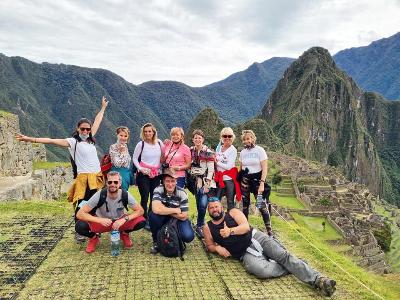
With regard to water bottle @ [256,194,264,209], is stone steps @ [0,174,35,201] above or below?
below

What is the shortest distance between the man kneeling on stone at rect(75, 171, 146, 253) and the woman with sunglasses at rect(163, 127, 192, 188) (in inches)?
37.2

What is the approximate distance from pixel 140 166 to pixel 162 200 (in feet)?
2.94

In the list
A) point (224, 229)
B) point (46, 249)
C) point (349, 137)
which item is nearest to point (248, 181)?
point (224, 229)

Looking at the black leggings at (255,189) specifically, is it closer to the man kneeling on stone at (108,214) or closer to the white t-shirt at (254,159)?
the white t-shirt at (254,159)

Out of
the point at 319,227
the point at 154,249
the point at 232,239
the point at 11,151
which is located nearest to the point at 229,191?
the point at 232,239

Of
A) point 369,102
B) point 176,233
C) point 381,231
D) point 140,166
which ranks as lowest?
point 381,231

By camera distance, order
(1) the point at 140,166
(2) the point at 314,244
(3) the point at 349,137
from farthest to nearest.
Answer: (3) the point at 349,137 < (2) the point at 314,244 < (1) the point at 140,166

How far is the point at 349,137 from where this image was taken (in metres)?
151

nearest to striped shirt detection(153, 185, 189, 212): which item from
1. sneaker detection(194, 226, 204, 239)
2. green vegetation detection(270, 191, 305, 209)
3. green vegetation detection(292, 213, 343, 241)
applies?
sneaker detection(194, 226, 204, 239)

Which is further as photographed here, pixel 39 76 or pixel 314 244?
pixel 39 76

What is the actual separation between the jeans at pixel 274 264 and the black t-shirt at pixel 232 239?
20cm

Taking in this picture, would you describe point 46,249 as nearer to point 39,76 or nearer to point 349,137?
point 349,137

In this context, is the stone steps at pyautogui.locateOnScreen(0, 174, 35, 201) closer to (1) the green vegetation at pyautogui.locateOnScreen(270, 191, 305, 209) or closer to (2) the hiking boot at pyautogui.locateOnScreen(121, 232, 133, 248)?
(2) the hiking boot at pyautogui.locateOnScreen(121, 232, 133, 248)

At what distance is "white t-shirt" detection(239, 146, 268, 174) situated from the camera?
6941 millimetres
